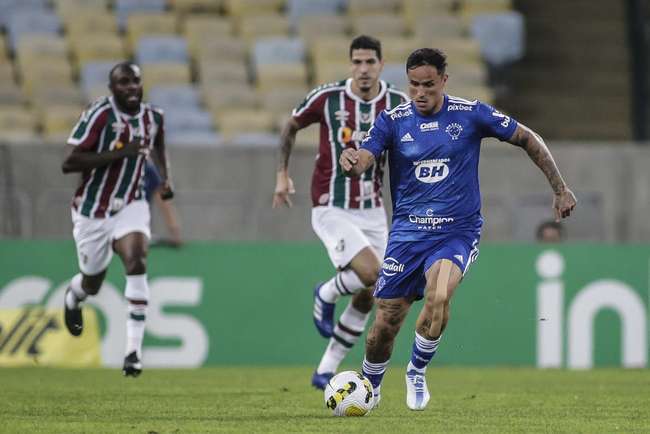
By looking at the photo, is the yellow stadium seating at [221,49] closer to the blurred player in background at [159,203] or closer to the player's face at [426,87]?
the blurred player in background at [159,203]

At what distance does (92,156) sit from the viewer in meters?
11.4

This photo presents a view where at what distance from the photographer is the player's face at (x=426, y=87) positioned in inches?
342

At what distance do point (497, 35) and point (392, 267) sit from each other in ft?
36.3

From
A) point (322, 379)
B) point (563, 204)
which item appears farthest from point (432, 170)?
point (322, 379)

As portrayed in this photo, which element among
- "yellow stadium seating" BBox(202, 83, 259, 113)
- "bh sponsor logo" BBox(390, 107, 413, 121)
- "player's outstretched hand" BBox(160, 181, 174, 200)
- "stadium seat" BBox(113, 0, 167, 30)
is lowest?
"yellow stadium seating" BBox(202, 83, 259, 113)

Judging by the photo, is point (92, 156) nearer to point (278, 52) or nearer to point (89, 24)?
point (278, 52)

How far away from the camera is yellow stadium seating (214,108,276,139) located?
17578 millimetres

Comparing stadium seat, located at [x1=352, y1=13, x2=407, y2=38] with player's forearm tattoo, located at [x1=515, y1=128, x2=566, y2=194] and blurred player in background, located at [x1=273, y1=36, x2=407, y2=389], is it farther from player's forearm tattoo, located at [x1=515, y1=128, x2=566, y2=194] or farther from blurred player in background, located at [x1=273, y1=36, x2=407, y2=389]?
player's forearm tattoo, located at [x1=515, y1=128, x2=566, y2=194]

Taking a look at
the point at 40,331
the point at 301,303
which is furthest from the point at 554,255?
the point at 40,331

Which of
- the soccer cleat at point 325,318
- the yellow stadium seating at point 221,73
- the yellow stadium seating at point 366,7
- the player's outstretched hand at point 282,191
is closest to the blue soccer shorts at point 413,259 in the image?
the player's outstretched hand at point 282,191

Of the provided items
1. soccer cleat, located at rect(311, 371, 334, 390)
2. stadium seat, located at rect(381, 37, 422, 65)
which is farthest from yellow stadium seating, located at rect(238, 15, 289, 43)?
soccer cleat, located at rect(311, 371, 334, 390)

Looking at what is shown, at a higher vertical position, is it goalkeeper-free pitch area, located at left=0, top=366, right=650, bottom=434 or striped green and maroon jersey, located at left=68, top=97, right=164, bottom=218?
striped green and maroon jersey, located at left=68, top=97, right=164, bottom=218

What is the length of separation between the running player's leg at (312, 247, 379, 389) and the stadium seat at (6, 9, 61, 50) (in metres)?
9.52

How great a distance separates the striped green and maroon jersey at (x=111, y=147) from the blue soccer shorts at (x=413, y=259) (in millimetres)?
3428
